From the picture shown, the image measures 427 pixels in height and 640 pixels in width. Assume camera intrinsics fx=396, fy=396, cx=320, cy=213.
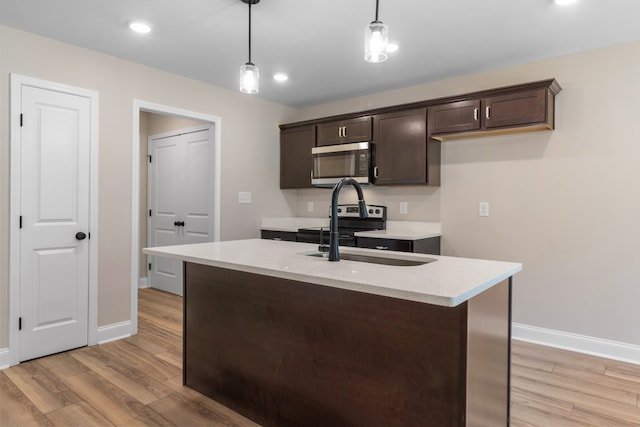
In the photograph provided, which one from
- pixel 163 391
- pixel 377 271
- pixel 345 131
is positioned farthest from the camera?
pixel 345 131

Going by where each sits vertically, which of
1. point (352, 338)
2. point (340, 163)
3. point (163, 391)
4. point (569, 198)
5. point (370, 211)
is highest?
point (340, 163)

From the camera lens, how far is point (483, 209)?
358 centimetres

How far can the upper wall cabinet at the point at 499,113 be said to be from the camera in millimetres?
3035

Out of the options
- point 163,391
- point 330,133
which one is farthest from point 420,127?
point 163,391

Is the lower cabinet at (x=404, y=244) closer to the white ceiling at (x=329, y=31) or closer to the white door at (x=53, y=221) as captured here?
the white ceiling at (x=329, y=31)

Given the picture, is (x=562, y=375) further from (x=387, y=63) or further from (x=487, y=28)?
(x=387, y=63)

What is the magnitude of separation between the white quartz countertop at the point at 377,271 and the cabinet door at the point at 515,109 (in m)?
1.74

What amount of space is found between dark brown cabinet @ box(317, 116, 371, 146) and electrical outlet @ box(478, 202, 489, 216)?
1245 mm

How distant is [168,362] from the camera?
9.20 feet

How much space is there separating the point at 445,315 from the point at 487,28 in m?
2.19

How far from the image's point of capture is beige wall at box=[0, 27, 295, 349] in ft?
9.00

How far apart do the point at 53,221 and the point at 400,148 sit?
295cm

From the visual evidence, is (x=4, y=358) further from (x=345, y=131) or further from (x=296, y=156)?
(x=345, y=131)

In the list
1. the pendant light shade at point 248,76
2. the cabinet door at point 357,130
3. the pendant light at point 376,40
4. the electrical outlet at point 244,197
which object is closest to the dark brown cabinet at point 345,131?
the cabinet door at point 357,130
